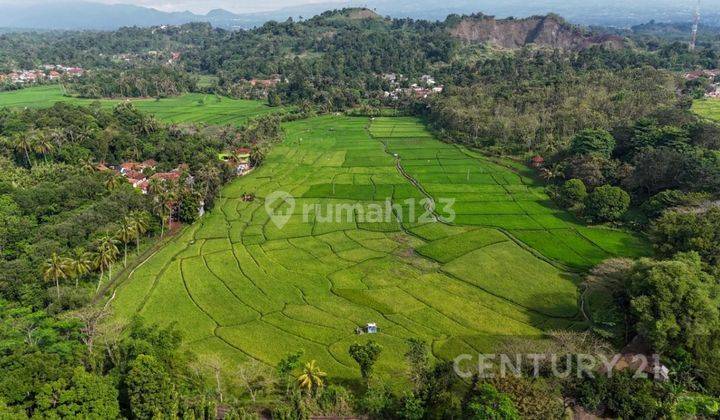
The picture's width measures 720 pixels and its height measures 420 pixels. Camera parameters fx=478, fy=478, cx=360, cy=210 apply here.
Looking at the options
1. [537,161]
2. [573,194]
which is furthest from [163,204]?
[537,161]

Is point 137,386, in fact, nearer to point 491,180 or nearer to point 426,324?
point 426,324

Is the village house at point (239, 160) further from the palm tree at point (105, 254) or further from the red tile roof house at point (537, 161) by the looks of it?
the red tile roof house at point (537, 161)

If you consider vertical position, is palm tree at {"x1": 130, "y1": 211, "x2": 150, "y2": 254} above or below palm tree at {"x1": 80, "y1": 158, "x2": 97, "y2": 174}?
below

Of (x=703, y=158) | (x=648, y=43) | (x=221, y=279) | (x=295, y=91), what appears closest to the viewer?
(x=221, y=279)

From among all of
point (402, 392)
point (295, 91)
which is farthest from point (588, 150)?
point (295, 91)

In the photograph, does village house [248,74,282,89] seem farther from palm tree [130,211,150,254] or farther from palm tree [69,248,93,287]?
palm tree [69,248,93,287]

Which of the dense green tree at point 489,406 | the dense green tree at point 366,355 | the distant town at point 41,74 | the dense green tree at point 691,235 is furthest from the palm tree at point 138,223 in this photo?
the distant town at point 41,74

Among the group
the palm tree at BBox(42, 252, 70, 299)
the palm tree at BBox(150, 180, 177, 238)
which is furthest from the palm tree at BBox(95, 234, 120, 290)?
the palm tree at BBox(150, 180, 177, 238)
